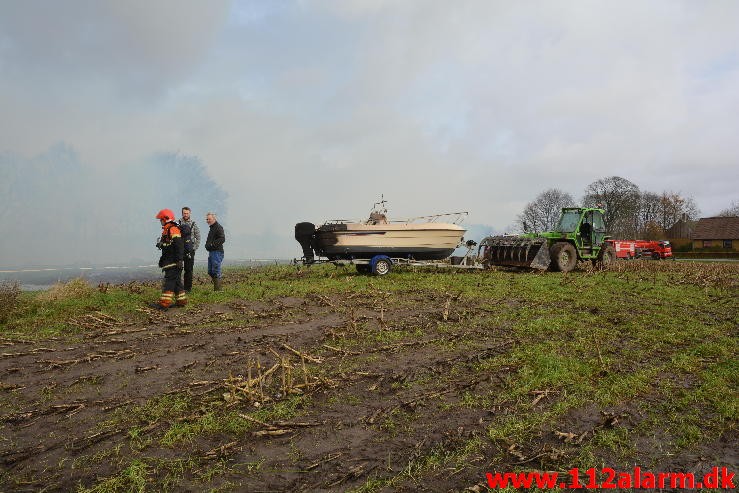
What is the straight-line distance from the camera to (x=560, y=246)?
15.4m

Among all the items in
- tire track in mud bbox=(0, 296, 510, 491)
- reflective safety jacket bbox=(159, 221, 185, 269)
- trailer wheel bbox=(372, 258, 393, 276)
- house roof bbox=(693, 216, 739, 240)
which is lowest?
tire track in mud bbox=(0, 296, 510, 491)

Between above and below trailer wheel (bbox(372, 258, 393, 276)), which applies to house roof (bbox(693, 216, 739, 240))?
above

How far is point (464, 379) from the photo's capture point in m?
4.74

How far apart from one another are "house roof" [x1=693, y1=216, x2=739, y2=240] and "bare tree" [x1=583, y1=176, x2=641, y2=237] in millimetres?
9037

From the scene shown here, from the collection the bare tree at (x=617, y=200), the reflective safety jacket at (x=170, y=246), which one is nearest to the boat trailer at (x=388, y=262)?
the reflective safety jacket at (x=170, y=246)

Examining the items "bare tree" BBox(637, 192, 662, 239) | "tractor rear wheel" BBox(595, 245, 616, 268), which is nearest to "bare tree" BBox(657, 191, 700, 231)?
"bare tree" BBox(637, 192, 662, 239)

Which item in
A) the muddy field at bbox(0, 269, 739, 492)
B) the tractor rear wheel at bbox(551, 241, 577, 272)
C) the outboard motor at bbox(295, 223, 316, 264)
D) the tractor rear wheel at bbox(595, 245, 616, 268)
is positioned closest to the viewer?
the muddy field at bbox(0, 269, 739, 492)

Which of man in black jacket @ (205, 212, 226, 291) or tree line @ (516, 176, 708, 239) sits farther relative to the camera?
tree line @ (516, 176, 708, 239)

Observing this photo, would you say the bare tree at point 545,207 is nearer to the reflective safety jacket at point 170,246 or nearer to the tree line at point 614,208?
the tree line at point 614,208

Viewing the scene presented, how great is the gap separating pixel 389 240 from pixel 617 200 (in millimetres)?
47450

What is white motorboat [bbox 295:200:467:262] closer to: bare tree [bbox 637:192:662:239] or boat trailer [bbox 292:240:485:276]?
boat trailer [bbox 292:240:485:276]

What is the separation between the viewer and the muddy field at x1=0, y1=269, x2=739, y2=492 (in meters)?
3.18

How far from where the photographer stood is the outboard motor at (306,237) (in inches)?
529

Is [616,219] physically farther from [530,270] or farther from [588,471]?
[588,471]
